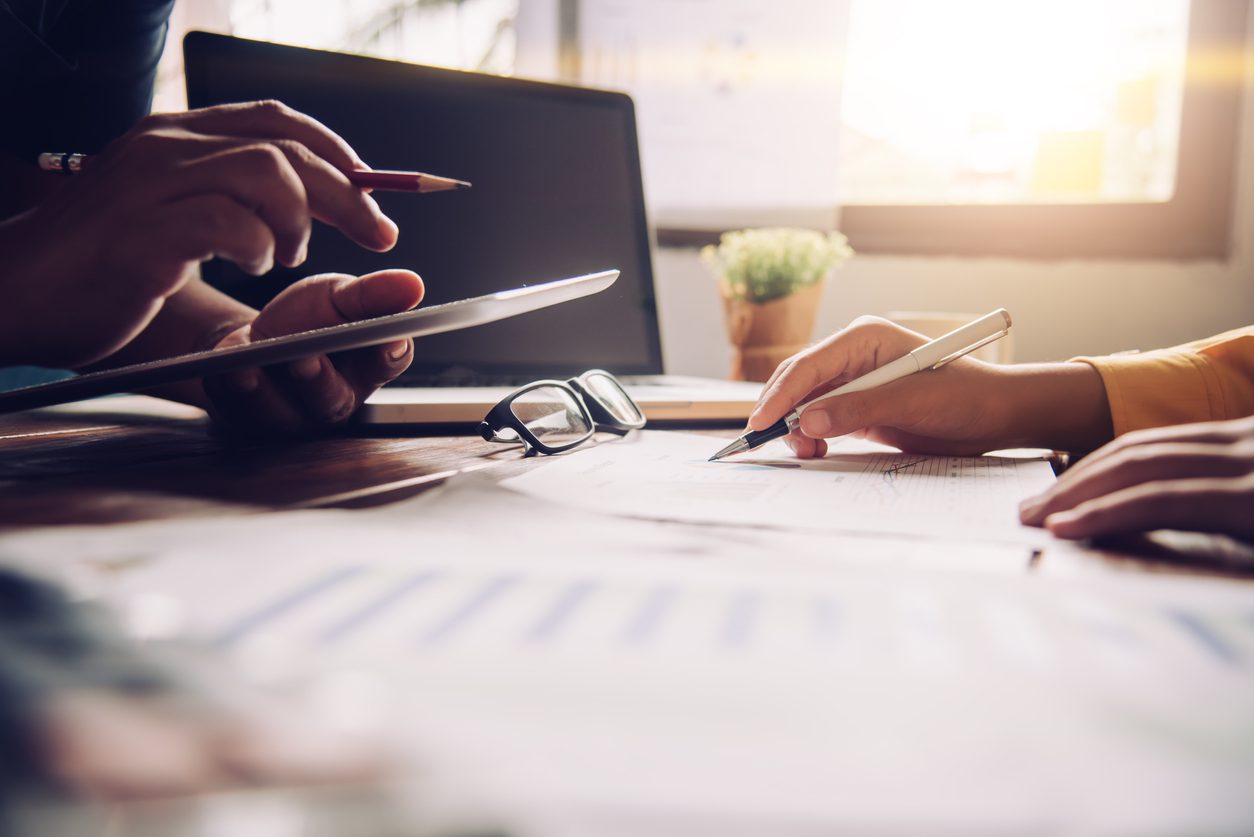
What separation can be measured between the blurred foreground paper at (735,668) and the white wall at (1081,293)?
3.15 feet

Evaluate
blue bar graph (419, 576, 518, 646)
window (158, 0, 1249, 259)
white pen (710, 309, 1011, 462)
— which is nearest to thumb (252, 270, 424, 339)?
white pen (710, 309, 1011, 462)

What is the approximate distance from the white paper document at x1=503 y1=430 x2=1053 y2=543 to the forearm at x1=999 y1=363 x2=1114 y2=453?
0.04 m

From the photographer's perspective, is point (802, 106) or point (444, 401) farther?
point (802, 106)

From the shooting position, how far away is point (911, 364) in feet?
Answer: 1.90

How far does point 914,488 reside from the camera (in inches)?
17.9

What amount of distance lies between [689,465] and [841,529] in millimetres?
186

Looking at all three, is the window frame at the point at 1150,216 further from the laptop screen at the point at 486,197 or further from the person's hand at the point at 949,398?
the person's hand at the point at 949,398

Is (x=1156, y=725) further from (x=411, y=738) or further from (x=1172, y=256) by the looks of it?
(x=1172, y=256)

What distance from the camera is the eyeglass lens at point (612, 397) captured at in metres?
0.68

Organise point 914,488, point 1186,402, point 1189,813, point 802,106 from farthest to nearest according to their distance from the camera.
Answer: point 802,106, point 1186,402, point 914,488, point 1189,813

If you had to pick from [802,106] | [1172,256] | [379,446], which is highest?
[802,106]

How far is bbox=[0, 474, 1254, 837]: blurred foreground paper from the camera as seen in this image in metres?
0.14

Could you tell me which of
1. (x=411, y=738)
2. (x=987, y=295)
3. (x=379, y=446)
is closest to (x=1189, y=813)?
(x=411, y=738)

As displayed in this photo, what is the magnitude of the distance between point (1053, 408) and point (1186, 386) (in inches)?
3.5
